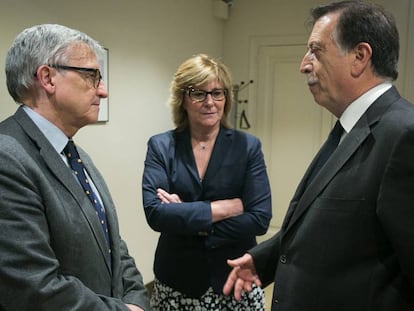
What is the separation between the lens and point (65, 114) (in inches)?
47.4

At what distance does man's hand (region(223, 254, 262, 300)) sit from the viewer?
1482 millimetres

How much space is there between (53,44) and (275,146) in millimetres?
3360

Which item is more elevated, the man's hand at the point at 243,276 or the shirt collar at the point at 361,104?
the shirt collar at the point at 361,104

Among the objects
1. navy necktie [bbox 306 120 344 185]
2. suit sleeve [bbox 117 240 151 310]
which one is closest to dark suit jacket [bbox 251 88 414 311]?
navy necktie [bbox 306 120 344 185]

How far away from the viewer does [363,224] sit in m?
1.07

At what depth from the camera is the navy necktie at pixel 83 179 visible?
1.25 m

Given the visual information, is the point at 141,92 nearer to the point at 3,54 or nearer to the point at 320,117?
the point at 3,54

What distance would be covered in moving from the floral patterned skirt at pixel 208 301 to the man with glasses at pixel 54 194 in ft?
1.29

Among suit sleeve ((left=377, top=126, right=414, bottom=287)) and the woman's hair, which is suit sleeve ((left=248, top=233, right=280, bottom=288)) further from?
the woman's hair

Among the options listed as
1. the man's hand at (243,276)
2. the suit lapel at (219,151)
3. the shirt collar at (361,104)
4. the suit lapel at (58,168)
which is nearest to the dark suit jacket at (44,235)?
the suit lapel at (58,168)

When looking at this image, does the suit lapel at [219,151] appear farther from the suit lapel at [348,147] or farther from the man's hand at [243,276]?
the suit lapel at [348,147]

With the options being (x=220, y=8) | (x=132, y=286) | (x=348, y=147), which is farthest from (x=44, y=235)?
(x=220, y=8)

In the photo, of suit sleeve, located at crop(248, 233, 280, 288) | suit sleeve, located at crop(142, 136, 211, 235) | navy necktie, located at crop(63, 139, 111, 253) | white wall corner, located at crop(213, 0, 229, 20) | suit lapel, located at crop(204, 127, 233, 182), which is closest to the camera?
navy necktie, located at crop(63, 139, 111, 253)

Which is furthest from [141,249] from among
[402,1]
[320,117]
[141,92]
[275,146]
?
[402,1]
